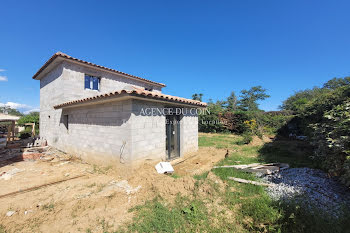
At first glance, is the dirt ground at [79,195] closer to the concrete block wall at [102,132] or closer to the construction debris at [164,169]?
the construction debris at [164,169]

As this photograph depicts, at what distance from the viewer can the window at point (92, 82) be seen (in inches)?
369

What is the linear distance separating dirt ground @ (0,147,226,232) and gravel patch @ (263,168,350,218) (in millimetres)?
2262

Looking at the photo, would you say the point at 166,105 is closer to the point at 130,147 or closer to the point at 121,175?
the point at 130,147

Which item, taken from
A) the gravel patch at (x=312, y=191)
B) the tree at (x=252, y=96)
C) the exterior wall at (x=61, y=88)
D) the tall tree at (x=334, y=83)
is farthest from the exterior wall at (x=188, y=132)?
the tall tree at (x=334, y=83)

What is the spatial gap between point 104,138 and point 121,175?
1686 millimetres

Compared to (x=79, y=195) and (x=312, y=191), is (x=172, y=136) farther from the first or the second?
(x=312, y=191)

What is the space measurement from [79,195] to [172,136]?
163 inches

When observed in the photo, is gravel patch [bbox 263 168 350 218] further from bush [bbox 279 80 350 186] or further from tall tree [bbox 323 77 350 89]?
tall tree [bbox 323 77 350 89]

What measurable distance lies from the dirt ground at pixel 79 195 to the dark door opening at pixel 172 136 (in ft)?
3.31

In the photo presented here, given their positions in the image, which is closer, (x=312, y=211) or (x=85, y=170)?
(x=312, y=211)

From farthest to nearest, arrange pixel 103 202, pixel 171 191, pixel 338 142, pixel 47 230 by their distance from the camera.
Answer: pixel 171 191 < pixel 103 202 < pixel 338 142 < pixel 47 230

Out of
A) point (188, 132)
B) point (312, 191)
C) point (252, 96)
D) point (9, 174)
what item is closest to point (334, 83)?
point (252, 96)

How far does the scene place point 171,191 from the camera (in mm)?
3670

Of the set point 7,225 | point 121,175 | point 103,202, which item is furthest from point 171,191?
point 7,225
